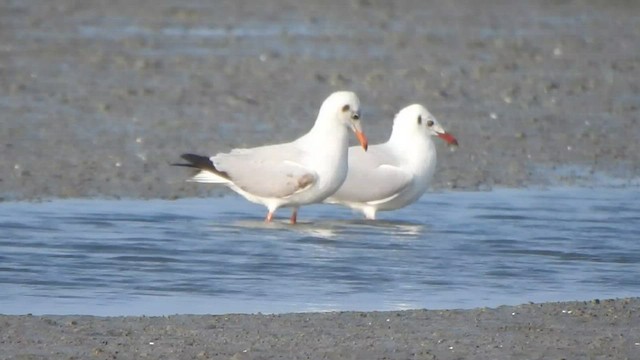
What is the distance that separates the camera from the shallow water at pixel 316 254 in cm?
928

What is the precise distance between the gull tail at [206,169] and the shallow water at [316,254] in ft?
0.75

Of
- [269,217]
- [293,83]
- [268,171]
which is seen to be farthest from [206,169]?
A: [293,83]

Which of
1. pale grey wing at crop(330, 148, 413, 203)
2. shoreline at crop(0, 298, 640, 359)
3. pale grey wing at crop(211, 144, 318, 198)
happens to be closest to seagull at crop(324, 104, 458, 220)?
pale grey wing at crop(330, 148, 413, 203)

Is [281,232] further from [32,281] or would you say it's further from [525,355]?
[525,355]

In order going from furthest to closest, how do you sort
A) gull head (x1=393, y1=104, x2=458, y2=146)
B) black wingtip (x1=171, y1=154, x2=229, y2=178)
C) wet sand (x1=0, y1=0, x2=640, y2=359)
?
gull head (x1=393, y1=104, x2=458, y2=146) < black wingtip (x1=171, y1=154, x2=229, y2=178) < wet sand (x1=0, y1=0, x2=640, y2=359)

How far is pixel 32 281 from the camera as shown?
9.57m

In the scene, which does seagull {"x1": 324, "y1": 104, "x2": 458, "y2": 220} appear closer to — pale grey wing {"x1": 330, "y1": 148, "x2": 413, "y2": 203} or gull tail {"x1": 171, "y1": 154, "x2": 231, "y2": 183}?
pale grey wing {"x1": 330, "y1": 148, "x2": 413, "y2": 203}

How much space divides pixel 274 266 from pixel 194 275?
1.81 feet

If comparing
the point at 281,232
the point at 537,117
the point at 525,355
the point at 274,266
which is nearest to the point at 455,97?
the point at 537,117

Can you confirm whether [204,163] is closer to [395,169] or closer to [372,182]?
[372,182]

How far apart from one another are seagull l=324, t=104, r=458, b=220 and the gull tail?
2.75 ft

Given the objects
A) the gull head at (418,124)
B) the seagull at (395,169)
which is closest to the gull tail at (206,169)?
the seagull at (395,169)

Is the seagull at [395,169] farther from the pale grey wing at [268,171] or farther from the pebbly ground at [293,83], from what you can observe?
the pebbly ground at [293,83]

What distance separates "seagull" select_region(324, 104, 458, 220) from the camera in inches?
493
